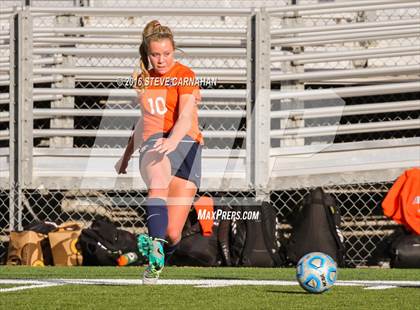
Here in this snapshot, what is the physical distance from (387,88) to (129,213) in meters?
3.17

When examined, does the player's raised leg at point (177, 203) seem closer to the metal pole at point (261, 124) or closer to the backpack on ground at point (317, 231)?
the backpack on ground at point (317, 231)

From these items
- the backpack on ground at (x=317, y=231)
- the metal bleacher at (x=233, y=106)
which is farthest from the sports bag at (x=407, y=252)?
the metal bleacher at (x=233, y=106)

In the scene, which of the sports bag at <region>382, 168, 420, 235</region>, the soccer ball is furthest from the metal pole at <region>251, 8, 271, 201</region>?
the soccer ball

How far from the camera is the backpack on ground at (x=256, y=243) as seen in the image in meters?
10.2

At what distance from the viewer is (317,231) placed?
10242 millimetres

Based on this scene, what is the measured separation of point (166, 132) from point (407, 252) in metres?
3.75

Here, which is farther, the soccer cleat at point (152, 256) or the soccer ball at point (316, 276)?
the soccer cleat at point (152, 256)

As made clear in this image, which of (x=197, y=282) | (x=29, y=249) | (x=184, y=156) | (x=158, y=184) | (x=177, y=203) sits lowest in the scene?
(x=29, y=249)

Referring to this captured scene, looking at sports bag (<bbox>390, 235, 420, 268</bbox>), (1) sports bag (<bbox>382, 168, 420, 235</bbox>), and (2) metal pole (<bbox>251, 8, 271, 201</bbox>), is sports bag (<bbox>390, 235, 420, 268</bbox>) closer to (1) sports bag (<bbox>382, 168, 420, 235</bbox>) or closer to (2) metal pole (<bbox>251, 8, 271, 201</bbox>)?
(1) sports bag (<bbox>382, 168, 420, 235</bbox>)

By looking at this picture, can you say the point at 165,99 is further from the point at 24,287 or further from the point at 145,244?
the point at 24,287

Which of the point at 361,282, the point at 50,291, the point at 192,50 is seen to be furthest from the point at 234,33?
the point at 50,291

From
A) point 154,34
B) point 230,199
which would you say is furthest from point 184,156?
point 230,199

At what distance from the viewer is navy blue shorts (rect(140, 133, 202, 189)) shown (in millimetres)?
7086

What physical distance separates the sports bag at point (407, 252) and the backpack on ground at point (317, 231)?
0.53m
